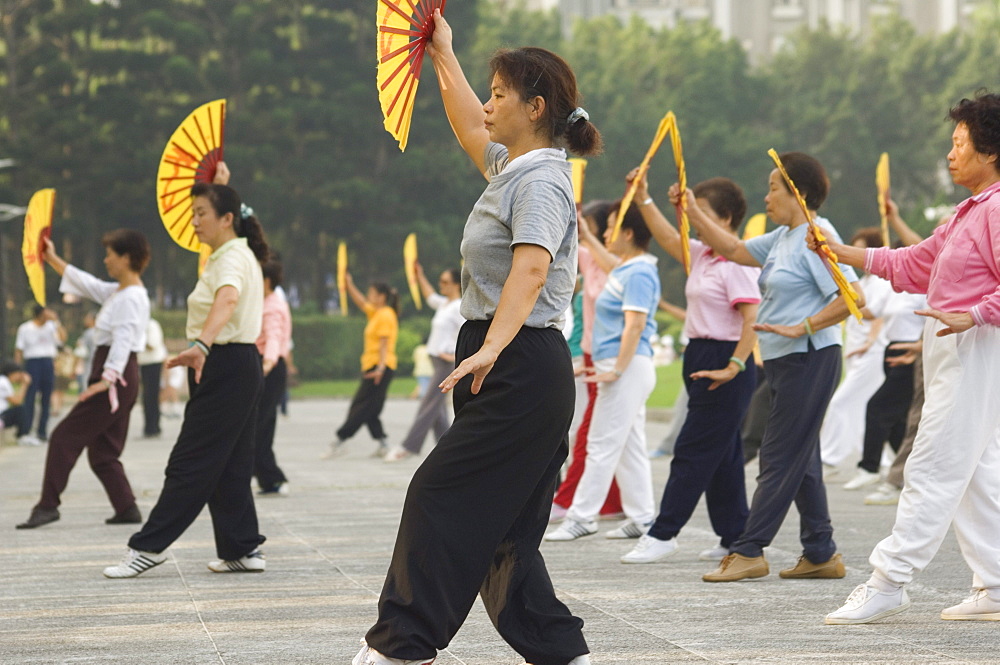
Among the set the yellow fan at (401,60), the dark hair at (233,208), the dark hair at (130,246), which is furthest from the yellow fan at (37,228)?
the yellow fan at (401,60)

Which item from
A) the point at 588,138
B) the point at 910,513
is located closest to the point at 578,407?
the point at 910,513

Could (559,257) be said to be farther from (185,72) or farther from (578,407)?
(185,72)

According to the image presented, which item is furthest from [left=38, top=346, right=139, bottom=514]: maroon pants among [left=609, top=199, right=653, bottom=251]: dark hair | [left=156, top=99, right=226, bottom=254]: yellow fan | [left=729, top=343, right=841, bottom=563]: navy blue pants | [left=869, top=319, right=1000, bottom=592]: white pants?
[left=869, top=319, right=1000, bottom=592]: white pants

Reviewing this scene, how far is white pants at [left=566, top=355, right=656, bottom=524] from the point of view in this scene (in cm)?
Answer: 816

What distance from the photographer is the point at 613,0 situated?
104m

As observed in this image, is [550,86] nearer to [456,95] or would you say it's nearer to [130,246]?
[456,95]

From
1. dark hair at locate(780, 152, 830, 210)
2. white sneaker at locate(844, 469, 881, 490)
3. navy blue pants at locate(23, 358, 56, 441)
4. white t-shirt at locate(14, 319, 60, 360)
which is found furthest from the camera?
navy blue pants at locate(23, 358, 56, 441)

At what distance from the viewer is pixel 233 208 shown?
7207 mm

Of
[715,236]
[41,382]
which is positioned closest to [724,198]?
[715,236]

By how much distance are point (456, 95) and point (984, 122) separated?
1.96m

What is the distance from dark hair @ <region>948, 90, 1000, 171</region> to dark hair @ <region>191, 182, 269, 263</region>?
10.6ft

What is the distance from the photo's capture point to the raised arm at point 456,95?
4.84 metres

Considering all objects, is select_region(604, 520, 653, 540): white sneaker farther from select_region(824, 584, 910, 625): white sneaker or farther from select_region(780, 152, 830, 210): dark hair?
select_region(824, 584, 910, 625): white sneaker

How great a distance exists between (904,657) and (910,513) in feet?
2.11
